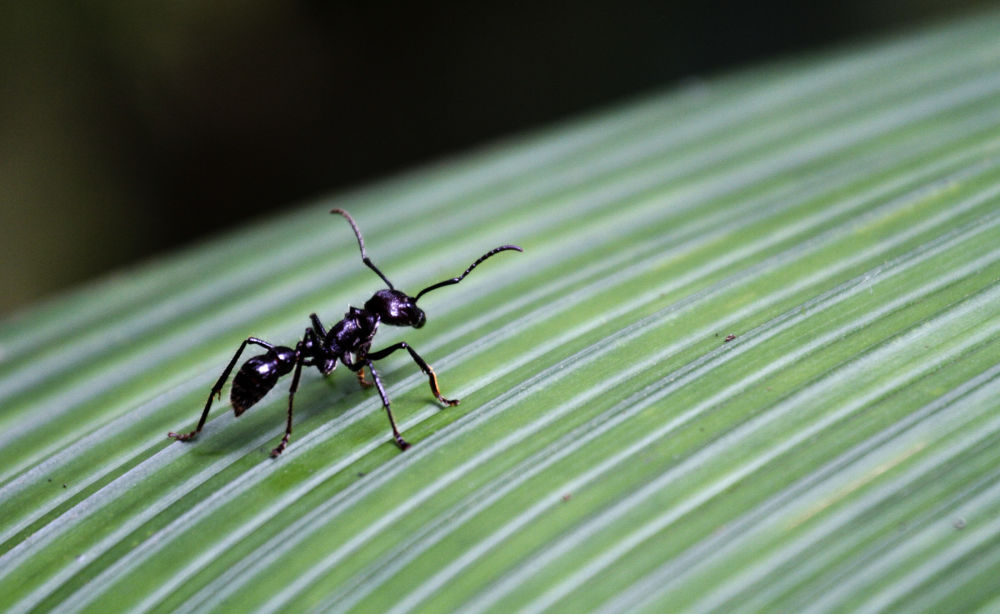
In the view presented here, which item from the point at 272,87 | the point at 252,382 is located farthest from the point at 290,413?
the point at 272,87

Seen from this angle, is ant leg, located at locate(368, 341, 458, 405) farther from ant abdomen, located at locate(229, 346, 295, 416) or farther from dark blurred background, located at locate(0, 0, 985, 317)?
dark blurred background, located at locate(0, 0, 985, 317)

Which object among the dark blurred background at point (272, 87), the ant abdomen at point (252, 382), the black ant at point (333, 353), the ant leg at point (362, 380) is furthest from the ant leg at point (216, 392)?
the dark blurred background at point (272, 87)

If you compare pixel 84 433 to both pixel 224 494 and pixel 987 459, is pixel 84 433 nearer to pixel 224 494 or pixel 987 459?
pixel 224 494

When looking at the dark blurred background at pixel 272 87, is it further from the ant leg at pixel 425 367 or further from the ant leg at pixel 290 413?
the ant leg at pixel 425 367

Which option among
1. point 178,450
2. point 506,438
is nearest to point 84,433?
point 178,450

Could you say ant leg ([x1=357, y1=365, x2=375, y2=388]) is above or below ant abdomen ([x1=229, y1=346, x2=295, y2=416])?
below

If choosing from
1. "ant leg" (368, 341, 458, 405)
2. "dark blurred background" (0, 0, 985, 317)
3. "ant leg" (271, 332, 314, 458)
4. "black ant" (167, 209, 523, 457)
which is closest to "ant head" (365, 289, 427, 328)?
"black ant" (167, 209, 523, 457)

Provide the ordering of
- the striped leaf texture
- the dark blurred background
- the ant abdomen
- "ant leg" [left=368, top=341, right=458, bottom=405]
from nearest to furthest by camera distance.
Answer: the striped leaf texture, "ant leg" [left=368, top=341, right=458, bottom=405], the ant abdomen, the dark blurred background
